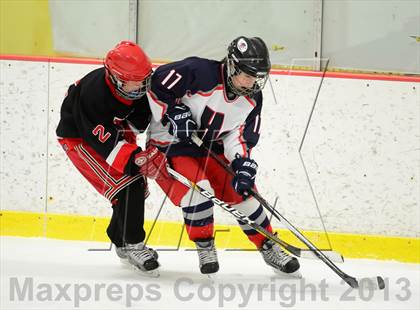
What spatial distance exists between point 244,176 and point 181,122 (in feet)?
1.08

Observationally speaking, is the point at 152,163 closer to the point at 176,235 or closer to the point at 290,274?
the point at 290,274

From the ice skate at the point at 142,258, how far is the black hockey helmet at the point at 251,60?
31.9 inches

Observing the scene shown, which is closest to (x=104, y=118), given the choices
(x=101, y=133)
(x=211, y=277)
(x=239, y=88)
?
(x=101, y=133)

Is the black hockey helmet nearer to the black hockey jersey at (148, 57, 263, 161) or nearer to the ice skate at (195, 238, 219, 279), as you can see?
the black hockey jersey at (148, 57, 263, 161)

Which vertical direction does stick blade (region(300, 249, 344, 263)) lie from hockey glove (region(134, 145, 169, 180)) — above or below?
below

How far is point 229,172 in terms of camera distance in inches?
119

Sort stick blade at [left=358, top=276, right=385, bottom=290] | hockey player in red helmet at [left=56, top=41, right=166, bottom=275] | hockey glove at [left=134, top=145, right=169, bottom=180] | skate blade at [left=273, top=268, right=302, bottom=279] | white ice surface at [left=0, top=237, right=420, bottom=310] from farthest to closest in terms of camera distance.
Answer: skate blade at [left=273, top=268, right=302, bottom=279], hockey glove at [left=134, top=145, right=169, bottom=180], hockey player in red helmet at [left=56, top=41, right=166, bottom=275], stick blade at [left=358, top=276, right=385, bottom=290], white ice surface at [left=0, top=237, right=420, bottom=310]

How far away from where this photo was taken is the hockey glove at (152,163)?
2.90 metres

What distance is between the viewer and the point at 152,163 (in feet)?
9.66

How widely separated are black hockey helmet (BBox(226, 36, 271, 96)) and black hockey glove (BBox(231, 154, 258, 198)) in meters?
0.29

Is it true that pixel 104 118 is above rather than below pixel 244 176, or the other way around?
above

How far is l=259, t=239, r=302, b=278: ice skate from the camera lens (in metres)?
2.96

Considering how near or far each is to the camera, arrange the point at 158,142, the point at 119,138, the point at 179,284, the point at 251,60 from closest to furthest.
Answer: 1. the point at 251,60
2. the point at 179,284
3. the point at 119,138
4. the point at 158,142

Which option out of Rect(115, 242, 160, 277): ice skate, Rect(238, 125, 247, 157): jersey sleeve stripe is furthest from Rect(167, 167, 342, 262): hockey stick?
Rect(115, 242, 160, 277): ice skate
